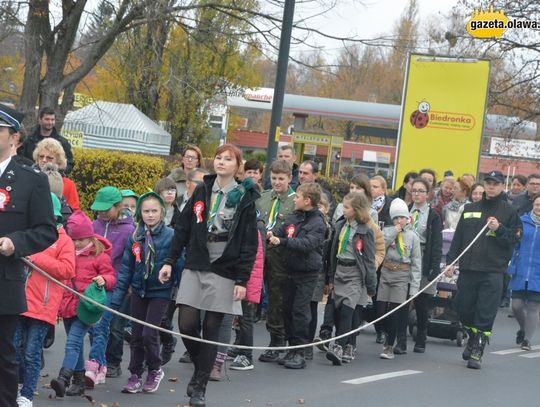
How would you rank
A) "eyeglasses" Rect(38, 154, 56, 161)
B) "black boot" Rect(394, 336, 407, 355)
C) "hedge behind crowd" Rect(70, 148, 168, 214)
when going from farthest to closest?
"hedge behind crowd" Rect(70, 148, 168, 214), "black boot" Rect(394, 336, 407, 355), "eyeglasses" Rect(38, 154, 56, 161)

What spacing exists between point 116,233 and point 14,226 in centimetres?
301

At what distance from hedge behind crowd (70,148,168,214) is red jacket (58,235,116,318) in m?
8.33

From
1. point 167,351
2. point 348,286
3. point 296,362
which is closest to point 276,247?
point 348,286

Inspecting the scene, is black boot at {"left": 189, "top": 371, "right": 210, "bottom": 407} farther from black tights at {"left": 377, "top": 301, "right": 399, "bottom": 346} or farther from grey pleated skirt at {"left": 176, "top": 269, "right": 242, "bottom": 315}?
black tights at {"left": 377, "top": 301, "right": 399, "bottom": 346}

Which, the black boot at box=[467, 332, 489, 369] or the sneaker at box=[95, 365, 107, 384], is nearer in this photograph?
the sneaker at box=[95, 365, 107, 384]

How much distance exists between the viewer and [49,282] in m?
7.36

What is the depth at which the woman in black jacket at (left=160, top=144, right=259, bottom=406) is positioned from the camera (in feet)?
25.5

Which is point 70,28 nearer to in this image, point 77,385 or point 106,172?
point 106,172

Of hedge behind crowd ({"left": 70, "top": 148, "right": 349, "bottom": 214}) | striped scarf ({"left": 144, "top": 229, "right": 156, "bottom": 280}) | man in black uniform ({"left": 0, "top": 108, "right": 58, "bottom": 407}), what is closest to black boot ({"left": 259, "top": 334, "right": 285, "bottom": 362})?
striped scarf ({"left": 144, "top": 229, "right": 156, "bottom": 280})

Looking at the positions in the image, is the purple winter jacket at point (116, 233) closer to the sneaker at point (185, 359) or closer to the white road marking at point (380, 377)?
the sneaker at point (185, 359)

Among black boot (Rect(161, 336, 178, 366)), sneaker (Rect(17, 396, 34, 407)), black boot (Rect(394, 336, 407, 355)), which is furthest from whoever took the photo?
black boot (Rect(394, 336, 407, 355))

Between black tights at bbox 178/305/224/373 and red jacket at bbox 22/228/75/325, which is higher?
red jacket at bbox 22/228/75/325

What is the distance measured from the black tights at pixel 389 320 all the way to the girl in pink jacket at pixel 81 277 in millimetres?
4337

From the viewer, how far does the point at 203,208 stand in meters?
7.83
